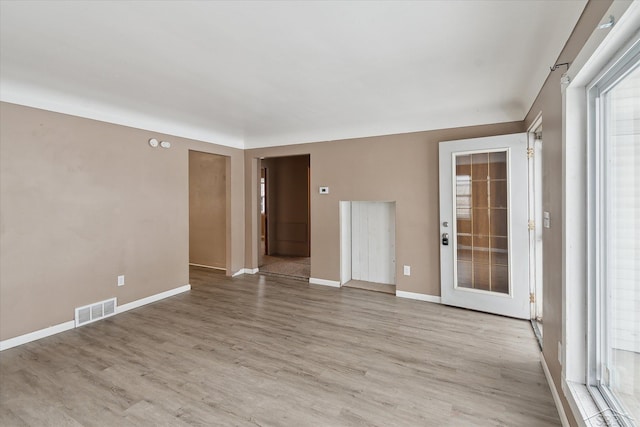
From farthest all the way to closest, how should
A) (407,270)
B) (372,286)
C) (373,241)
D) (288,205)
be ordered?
(288,205) < (373,241) < (372,286) < (407,270)

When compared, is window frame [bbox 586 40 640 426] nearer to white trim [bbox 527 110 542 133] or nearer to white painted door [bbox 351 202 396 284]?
white trim [bbox 527 110 542 133]

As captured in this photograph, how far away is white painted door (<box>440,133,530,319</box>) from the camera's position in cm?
341

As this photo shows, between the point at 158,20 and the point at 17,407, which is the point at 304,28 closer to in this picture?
the point at 158,20

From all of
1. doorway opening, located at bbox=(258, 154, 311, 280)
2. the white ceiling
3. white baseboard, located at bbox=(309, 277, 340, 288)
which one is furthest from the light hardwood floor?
doorway opening, located at bbox=(258, 154, 311, 280)

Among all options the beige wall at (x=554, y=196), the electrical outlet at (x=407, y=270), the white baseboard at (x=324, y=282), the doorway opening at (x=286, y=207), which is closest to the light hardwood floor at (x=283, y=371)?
the beige wall at (x=554, y=196)

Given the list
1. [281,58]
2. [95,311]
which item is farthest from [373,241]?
[95,311]

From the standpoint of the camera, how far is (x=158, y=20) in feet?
6.12

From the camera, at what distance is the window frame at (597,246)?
5.09 feet

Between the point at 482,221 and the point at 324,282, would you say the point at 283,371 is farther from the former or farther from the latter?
Answer: the point at 482,221

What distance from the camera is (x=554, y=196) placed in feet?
6.74

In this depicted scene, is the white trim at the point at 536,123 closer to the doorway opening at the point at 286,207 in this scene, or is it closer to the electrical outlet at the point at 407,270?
the electrical outlet at the point at 407,270

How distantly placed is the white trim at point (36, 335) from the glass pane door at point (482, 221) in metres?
4.56

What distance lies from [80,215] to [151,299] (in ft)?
4.72

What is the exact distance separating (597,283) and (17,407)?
3.67 metres
